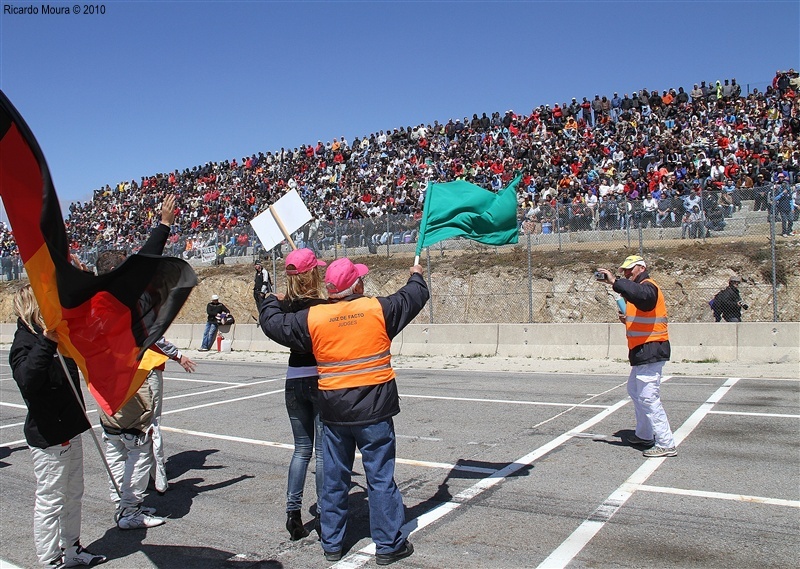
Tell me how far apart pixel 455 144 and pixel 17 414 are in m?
26.5

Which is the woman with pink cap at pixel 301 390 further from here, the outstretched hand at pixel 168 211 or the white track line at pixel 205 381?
the white track line at pixel 205 381

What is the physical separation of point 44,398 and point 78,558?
117 cm

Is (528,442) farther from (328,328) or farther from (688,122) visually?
(688,122)

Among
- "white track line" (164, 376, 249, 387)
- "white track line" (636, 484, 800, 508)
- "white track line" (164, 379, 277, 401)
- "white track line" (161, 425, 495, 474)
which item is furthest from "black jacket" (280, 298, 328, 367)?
"white track line" (164, 376, 249, 387)

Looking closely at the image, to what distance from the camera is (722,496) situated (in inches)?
237

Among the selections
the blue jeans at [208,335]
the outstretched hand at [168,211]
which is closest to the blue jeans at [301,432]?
the outstretched hand at [168,211]

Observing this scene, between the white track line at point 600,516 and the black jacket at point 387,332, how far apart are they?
1.44m

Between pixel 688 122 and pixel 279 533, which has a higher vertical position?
pixel 688 122

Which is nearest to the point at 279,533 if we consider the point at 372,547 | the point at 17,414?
the point at 372,547

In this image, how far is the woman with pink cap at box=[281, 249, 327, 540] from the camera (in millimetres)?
5250

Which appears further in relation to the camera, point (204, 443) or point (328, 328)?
point (204, 443)

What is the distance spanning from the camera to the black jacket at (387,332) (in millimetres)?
4820

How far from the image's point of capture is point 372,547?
5.18 meters

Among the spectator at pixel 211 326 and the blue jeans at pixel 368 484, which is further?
the spectator at pixel 211 326
